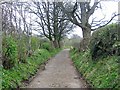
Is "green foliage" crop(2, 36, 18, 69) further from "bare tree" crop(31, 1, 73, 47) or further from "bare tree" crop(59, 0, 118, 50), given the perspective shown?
"bare tree" crop(31, 1, 73, 47)

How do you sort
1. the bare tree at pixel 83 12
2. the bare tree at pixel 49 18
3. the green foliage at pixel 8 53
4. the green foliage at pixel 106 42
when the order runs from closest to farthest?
1. the green foliage at pixel 8 53
2. the green foliage at pixel 106 42
3. the bare tree at pixel 83 12
4. the bare tree at pixel 49 18

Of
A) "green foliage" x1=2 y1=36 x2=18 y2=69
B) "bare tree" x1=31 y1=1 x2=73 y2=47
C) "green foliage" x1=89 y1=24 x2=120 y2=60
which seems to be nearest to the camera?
"green foliage" x1=2 y1=36 x2=18 y2=69

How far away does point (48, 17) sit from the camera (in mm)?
29938

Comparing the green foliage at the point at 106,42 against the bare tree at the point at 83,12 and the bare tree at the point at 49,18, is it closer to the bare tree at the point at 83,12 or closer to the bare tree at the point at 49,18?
the bare tree at the point at 83,12

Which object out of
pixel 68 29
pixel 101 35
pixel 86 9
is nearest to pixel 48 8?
pixel 68 29

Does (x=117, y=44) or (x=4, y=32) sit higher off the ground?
(x=4, y=32)

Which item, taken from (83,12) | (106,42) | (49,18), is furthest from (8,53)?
(49,18)

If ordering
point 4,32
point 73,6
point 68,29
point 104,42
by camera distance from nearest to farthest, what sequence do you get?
point 4,32 → point 104,42 → point 73,6 → point 68,29

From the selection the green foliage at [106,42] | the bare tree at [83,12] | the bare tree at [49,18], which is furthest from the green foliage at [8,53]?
the bare tree at [49,18]

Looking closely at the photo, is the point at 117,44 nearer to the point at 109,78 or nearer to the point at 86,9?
the point at 109,78

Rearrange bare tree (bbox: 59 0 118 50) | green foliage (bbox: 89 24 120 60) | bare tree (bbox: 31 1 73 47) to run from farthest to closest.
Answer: bare tree (bbox: 31 1 73 47) < bare tree (bbox: 59 0 118 50) < green foliage (bbox: 89 24 120 60)

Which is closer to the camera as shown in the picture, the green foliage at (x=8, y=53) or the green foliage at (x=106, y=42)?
the green foliage at (x=8, y=53)

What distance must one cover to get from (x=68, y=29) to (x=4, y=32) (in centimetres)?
2757

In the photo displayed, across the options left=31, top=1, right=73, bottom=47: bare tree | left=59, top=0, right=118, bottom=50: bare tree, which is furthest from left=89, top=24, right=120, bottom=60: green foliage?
left=31, top=1, right=73, bottom=47: bare tree
